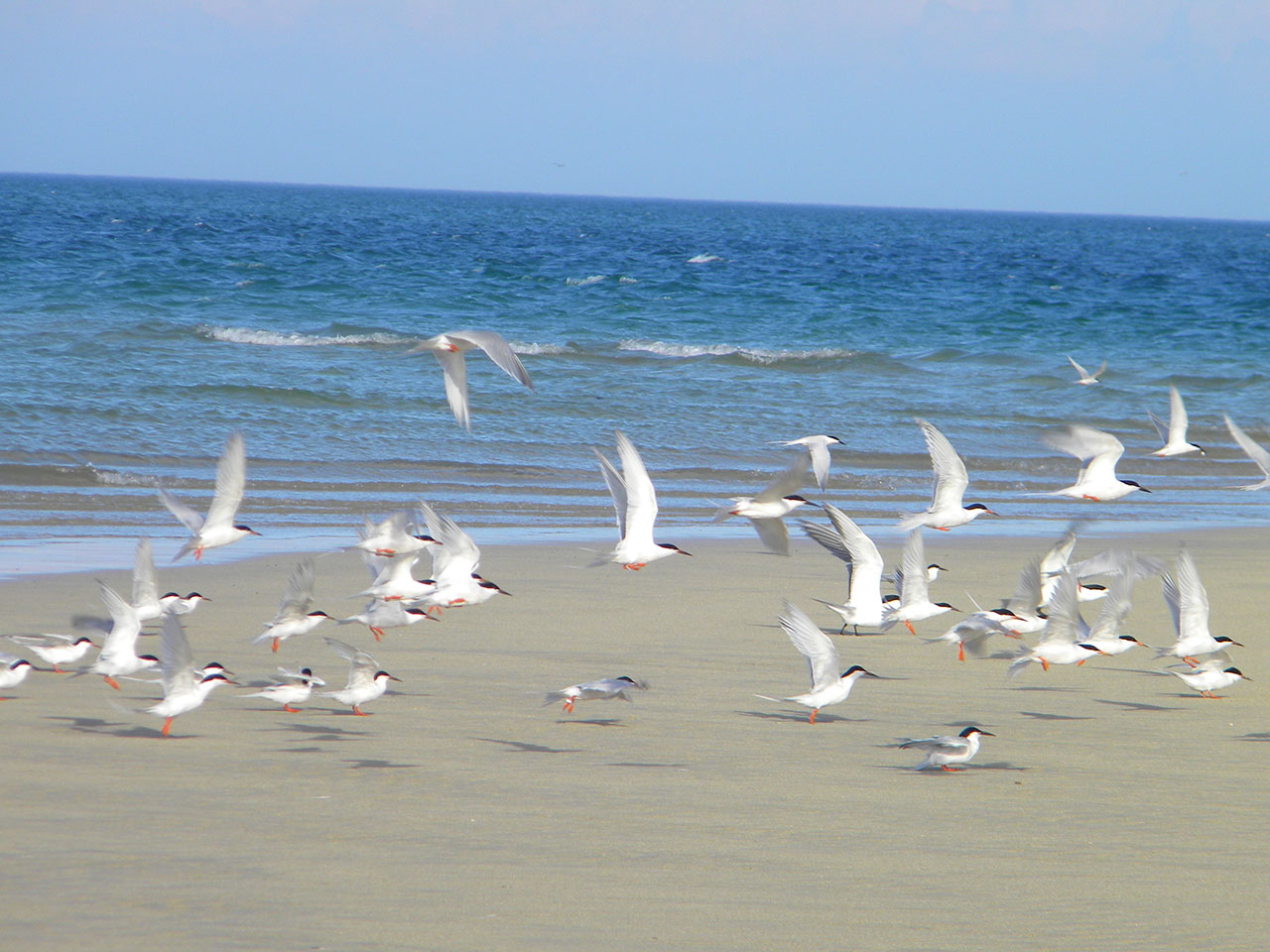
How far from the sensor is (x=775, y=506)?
870 cm

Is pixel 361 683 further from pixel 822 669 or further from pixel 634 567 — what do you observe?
pixel 634 567

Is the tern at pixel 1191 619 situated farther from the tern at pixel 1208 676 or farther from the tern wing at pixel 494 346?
the tern wing at pixel 494 346

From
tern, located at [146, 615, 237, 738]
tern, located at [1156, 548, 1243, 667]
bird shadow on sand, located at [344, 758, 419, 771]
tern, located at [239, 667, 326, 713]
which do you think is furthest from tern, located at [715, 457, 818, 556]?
tern, located at [146, 615, 237, 738]

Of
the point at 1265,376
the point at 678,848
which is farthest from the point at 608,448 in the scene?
the point at 1265,376

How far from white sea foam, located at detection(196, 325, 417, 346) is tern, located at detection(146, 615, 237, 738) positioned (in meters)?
21.2

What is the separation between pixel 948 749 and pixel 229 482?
4.32m

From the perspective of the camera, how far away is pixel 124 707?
6.96 meters

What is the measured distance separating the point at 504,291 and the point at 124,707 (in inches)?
1258

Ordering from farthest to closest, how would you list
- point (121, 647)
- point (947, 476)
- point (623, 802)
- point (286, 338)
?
1. point (286, 338)
2. point (947, 476)
3. point (121, 647)
4. point (623, 802)

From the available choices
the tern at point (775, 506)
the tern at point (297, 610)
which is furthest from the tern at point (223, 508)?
the tern at point (775, 506)

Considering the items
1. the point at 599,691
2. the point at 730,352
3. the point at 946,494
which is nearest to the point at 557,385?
the point at 730,352

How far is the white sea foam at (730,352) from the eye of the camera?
28609mm

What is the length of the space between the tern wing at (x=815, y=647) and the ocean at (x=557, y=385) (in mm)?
5509

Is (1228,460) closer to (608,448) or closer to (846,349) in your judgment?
(608,448)
